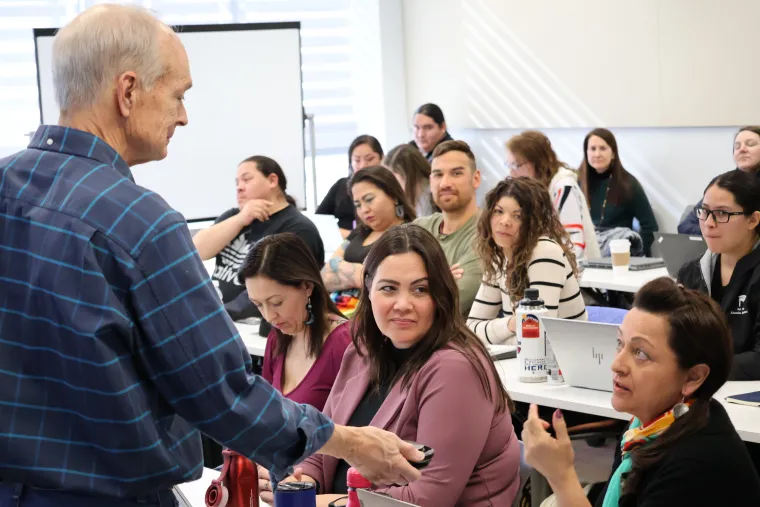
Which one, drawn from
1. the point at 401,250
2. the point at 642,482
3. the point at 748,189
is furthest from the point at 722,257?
the point at 642,482

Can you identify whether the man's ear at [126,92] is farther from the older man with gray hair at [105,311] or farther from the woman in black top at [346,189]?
the woman in black top at [346,189]

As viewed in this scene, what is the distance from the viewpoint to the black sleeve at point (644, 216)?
7062mm

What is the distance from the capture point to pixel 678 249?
15.5ft

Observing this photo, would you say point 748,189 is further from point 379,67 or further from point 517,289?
point 379,67

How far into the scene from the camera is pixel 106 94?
1.46 m

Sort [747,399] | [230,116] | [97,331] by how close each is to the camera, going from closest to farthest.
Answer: [97,331] < [747,399] < [230,116]

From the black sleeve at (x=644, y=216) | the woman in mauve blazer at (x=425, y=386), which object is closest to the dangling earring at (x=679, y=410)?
the woman in mauve blazer at (x=425, y=386)

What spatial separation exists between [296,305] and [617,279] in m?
2.38

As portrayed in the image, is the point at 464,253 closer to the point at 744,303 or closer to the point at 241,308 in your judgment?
the point at 241,308

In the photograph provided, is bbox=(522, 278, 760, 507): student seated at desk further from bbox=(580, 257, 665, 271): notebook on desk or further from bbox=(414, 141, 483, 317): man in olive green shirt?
bbox=(580, 257, 665, 271): notebook on desk

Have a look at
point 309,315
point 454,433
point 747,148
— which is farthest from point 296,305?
point 747,148

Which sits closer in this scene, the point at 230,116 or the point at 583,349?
the point at 583,349

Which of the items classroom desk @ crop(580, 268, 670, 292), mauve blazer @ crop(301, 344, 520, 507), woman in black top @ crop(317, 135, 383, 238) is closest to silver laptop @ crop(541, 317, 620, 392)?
mauve blazer @ crop(301, 344, 520, 507)

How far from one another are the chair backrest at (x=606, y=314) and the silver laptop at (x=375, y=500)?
2050mm
